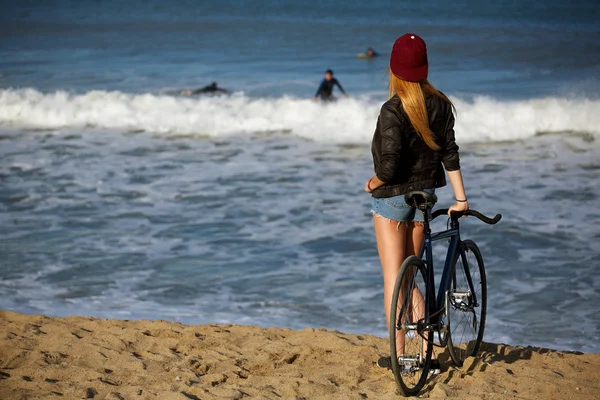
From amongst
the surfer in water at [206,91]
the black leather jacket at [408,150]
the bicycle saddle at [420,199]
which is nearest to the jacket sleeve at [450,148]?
the black leather jacket at [408,150]

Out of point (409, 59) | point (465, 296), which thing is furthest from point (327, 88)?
point (409, 59)

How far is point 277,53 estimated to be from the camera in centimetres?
3425

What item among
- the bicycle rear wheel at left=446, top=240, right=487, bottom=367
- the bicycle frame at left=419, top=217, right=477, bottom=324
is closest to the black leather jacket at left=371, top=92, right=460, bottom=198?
the bicycle frame at left=419, top=217, right=477, bottom=324

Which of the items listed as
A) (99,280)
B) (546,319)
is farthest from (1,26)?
(546,319)

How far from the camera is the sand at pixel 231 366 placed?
4562 mm

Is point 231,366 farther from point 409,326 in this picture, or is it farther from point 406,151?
point 406,151

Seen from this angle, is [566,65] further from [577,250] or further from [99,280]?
[99,280]

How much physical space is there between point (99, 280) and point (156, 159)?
714 centimetres

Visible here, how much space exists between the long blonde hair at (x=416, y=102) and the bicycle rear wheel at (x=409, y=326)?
675 mm

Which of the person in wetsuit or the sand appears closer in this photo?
the sand

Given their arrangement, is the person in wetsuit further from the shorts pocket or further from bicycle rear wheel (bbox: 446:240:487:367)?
the shorts pocket

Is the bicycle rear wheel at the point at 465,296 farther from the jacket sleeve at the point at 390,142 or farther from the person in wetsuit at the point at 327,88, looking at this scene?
the person in wetsuit at the point at 327,88

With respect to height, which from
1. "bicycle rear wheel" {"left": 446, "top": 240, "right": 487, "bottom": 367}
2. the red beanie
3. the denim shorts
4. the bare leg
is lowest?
"bicycle rear wheel" {"left": 446, "top": 240, "right": 487, "bottom": 367}

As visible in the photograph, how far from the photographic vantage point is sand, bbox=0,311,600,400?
180 inches
